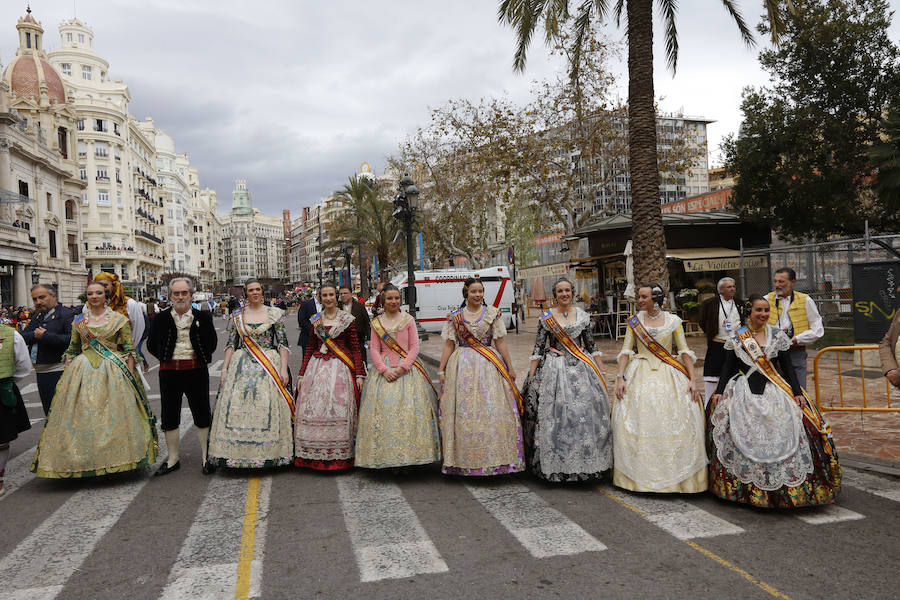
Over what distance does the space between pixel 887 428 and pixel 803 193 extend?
13714 mm

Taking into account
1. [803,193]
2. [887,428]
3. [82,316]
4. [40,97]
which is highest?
[40,97]

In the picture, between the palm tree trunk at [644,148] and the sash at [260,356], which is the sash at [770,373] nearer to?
the sash at [260,356]

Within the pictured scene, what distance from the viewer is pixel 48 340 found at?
21.1 ft

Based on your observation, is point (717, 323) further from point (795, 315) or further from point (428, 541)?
point (428, 541)

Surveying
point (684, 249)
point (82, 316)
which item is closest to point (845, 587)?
point (82, 316)

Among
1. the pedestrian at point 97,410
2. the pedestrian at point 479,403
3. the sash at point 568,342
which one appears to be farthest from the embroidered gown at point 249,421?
the sash at point 568,342

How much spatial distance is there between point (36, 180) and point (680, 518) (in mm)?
53251

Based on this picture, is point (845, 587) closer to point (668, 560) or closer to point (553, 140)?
point (668, 560)

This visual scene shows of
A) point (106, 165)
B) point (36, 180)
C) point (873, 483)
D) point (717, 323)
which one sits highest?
point (106, 165)

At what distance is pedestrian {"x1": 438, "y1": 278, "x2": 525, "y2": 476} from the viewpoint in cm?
555

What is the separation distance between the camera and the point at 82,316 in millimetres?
5918

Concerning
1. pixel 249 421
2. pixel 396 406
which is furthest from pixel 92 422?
pixel 396 406

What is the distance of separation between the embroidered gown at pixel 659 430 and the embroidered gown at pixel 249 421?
306 cm

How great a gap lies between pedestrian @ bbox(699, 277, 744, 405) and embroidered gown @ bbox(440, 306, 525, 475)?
1.99 m
